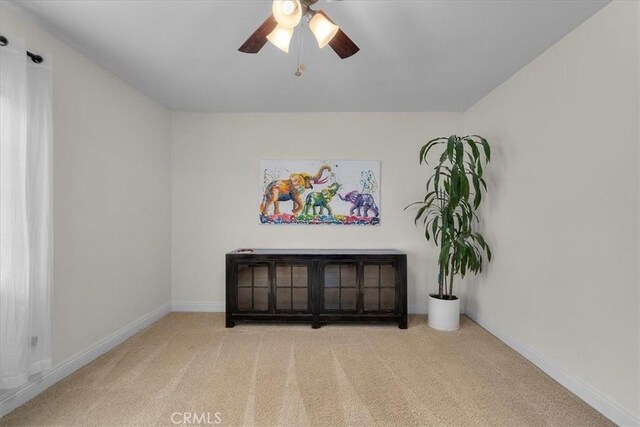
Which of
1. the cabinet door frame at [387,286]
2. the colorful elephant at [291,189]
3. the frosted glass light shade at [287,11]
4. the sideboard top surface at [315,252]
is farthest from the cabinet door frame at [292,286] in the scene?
the frosted glass light shade at [287,11]

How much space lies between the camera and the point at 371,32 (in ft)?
7.04

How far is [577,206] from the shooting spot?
2113 mm

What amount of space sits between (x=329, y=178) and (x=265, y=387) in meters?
2.37

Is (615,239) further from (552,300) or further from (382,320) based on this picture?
(382,320)

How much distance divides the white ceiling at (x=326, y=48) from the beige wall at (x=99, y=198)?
9.0 inches

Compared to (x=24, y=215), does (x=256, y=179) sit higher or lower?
higher

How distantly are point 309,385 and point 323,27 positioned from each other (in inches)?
90.2

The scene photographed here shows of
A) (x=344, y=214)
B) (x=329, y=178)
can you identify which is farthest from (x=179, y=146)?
(x=344, y=214)

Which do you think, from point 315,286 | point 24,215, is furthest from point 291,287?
point 24,215

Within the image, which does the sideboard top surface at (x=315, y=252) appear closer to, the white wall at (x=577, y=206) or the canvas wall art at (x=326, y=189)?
the canvas wall art at (x=326, y=189)

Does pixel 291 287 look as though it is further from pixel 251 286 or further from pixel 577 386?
pixel 577 386

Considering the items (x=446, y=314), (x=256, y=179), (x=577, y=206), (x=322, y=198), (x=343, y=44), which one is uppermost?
(x=343, y=44)

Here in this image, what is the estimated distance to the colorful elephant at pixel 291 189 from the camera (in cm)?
379

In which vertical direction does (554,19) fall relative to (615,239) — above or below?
above
